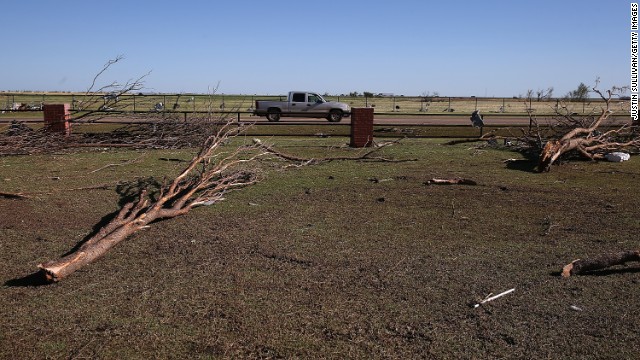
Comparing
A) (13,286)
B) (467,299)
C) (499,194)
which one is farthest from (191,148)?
(467,299)

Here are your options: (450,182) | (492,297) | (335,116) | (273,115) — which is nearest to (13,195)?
(450,182)

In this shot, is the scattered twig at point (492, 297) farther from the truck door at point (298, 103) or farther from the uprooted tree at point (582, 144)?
the truck door at point (298, 103)

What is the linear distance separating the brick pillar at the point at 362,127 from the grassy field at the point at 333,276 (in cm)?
715

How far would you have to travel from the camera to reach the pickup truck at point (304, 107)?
3293 centimetres

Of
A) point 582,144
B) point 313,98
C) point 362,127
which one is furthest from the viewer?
point 313,98

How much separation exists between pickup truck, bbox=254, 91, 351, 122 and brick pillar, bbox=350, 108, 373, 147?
12.8m

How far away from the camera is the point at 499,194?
1108cm

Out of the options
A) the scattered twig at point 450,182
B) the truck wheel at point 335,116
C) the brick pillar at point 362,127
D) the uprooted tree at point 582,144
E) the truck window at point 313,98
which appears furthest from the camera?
the truck window at point 313,98

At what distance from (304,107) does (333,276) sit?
29.0 metres

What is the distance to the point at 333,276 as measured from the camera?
639 cm

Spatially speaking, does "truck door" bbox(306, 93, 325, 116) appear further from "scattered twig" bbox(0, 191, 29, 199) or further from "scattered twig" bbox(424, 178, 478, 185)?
"scattered twig" bbox(0, 191, 29, 199)

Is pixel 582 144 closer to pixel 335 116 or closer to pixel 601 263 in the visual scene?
pixel 601 263

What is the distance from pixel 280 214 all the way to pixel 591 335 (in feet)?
17.2

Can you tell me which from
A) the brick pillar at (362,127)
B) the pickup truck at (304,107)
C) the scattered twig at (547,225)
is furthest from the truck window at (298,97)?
the scattered twig at (547,225)
